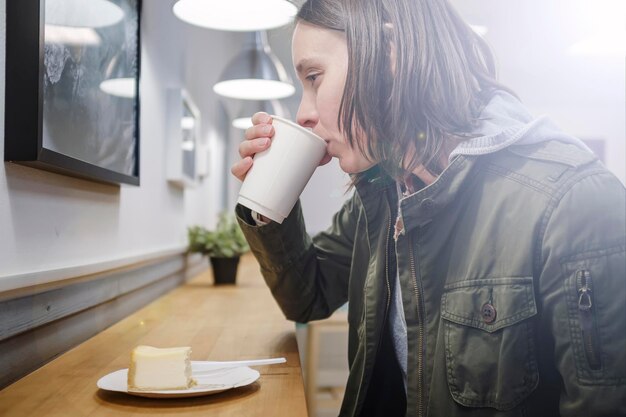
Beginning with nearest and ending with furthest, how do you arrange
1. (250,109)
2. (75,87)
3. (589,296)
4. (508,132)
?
(589,296), (508,132), (75,87), (250,109)

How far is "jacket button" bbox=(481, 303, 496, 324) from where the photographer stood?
0.84 metres

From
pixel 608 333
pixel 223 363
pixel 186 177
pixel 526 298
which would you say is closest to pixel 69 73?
pixel 223 363

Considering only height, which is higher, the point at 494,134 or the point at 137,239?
the point at 494,134

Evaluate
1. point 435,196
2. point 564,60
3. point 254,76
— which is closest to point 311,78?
point 435,196

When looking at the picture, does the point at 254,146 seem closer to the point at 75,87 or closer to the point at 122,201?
the point at 75,87

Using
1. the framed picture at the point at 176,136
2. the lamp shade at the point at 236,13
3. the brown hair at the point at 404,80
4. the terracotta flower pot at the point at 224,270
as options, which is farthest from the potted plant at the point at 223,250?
the brown hair at the point at 404,80

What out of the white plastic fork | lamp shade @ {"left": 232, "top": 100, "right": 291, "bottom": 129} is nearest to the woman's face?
the white plastic fork

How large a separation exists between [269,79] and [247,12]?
84cm

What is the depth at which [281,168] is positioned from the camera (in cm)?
98

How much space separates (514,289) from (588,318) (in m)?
0.10

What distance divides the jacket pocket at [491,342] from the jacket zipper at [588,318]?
66 mm

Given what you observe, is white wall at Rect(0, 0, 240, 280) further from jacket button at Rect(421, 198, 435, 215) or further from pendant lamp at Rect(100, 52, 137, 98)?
jacket button at Rect(421, 198, 435, 215)

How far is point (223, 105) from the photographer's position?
4.16 metres

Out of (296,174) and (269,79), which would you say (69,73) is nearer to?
(296,174)
